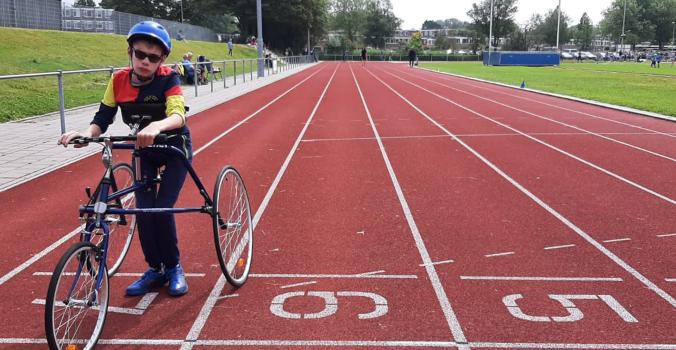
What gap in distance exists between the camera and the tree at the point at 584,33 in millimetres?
131613

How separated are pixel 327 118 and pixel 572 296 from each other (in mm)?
11569

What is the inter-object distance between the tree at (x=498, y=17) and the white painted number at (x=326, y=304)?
440 ft

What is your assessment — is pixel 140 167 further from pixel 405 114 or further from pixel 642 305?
pixel 405 114

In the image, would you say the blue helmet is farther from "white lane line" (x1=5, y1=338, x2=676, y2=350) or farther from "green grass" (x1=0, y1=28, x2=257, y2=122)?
"green grass" (x1=0, y1=28, x2=257, y2=122)

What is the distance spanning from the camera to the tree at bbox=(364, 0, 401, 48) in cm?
13138

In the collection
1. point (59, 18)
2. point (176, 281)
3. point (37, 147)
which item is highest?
point (59, 18)

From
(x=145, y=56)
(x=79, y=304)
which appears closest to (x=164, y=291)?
(x=79, y=304)

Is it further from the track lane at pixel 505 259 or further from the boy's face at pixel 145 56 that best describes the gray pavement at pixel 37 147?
the track lane at pixel 505 259

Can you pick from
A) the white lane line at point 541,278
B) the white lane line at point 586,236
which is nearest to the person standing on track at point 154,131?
the white lane line at point 541,278

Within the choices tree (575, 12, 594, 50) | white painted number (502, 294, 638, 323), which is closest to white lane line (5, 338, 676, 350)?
white painted number (502, 294, 638, 323)

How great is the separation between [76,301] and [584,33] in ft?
470

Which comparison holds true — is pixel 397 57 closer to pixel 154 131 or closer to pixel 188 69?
pixel 188 69

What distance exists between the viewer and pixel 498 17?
438 ft

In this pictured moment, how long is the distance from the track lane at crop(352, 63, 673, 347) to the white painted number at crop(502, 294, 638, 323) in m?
0.05
